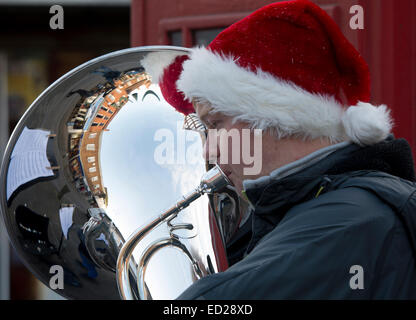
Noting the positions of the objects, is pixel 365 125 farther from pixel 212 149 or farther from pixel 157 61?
pixel 157 61

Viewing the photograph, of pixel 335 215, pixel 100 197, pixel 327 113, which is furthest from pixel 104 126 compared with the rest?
pixel 335 215

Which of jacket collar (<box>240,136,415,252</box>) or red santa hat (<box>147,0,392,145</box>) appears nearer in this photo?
jacket collar (<box>240,136,415,252</box>)

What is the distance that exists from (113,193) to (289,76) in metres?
0.49

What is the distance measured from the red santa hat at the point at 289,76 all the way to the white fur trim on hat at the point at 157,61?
0.17 metres

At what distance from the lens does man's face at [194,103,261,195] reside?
3.77 feet

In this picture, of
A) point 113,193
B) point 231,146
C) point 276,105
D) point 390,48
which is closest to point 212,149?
point 231,146

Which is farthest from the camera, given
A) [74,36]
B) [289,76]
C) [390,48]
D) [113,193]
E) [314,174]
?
[74,36]

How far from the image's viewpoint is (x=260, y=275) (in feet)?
2.91

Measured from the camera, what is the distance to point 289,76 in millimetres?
1169

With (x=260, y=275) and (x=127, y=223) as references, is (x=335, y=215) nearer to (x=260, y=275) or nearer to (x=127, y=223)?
(x=260, y=275)

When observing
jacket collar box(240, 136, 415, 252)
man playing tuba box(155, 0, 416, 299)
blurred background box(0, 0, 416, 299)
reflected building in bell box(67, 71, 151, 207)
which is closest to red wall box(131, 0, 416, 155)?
blurred background box(0, 0, 416, 299)

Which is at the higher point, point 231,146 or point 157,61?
point 157,61

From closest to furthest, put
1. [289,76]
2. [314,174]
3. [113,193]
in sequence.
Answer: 1. [314,174]
2. [289,76]
3. [113,193]

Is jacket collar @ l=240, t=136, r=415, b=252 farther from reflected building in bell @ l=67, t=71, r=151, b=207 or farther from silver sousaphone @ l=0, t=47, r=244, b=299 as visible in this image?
reflected building in bell @ l=67, t=71, r=151, b=207
